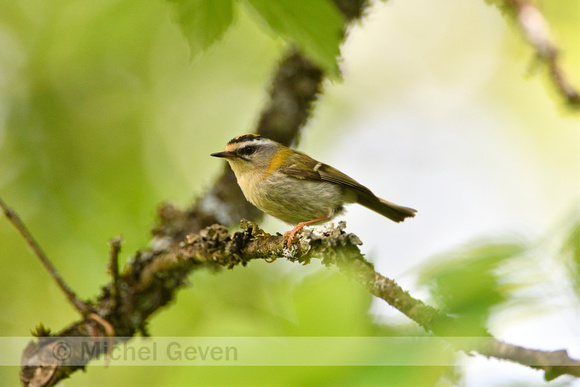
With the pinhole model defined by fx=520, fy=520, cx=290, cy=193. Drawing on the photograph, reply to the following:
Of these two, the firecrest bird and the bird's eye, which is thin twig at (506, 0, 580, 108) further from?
the bird's eye

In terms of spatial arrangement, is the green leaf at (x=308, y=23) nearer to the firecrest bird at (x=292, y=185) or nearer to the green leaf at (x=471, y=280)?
the green leaf at (x=471, y=280)

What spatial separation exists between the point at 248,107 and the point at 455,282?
4731 mm

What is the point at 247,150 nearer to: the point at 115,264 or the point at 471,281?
the point at 115,264

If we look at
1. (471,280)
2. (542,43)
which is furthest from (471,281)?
(542,43)

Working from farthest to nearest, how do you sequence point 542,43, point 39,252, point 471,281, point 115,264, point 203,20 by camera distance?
1. point 542,43
2. point 115,264
3. point 39,252
4. point 203,20
5. point 471,281

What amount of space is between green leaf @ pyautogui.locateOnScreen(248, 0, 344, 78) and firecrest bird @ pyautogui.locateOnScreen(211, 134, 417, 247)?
160cm

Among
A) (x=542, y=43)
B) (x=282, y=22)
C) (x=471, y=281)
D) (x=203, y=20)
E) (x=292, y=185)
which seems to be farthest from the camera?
(x=292, y=185)

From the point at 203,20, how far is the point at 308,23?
0.32m

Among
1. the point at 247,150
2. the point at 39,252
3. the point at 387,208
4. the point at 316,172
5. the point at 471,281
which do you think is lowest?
the point at 471,281

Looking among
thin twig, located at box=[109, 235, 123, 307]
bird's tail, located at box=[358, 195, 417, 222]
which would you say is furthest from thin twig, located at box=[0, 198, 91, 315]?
bird's tail, located at box=[358, 195, 417, 222]

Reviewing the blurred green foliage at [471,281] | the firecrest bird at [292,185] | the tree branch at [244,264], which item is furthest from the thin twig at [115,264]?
the blurred green foliage at [471,281]

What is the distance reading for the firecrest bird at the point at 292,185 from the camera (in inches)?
125

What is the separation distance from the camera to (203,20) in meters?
1.54

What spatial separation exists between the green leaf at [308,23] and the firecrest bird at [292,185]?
1602 millimetres
